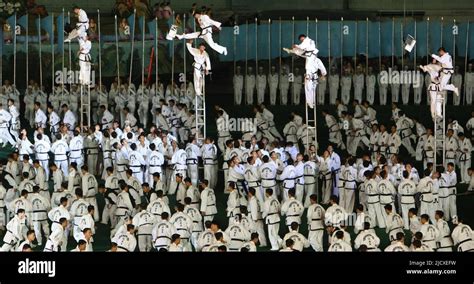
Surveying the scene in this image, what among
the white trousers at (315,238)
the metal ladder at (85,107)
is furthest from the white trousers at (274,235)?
the metal ladder at (85,107)

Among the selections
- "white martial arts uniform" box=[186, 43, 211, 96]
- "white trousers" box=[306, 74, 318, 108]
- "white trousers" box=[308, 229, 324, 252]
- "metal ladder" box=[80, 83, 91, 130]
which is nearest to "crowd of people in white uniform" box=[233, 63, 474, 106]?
"metal ladder" box=[80, 83, 91, 130]

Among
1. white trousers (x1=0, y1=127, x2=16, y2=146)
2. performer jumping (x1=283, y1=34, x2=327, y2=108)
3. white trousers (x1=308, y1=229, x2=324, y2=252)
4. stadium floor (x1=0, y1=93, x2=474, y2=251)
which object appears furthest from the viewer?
white trousers (x1=0, y1=127, x2=16, y2=146)

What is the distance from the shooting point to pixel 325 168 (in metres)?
37.1

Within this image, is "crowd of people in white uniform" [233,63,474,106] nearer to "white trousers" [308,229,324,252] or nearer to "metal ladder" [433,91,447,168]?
"metal ladder" [433,91,447,168]

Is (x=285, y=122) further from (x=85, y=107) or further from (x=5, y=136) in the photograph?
(x=5, y=136)

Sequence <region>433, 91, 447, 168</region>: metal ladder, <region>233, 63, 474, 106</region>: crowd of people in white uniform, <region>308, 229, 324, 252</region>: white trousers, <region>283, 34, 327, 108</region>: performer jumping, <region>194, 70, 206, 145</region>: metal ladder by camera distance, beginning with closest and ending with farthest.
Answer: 1. <region>308, 229, 324, 252</region>: white trousers
2. <region>283, 34, 327, 108</region>: performer jumping
3. <region>433, 91, 447, 168</region>: metal ladder
4. <region>194, 70, 206, 145</region>: metal ladder
5. <region>233, 63, 474, 106</region>: crowd of people in white uniform

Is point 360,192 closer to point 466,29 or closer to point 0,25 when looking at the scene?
point 466,29

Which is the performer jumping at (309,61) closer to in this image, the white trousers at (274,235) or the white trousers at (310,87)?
the white trousers at (310,87)

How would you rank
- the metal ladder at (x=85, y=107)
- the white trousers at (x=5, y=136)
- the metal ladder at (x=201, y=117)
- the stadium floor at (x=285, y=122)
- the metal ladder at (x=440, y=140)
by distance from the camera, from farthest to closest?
the white trousers at (x=5, y=136), the metal ladder at (x=85, y=107), the metal ladder at (x=201, y=117), the metal ladder at (x=440, y=140), the stadium floor at (x=285, y=122)

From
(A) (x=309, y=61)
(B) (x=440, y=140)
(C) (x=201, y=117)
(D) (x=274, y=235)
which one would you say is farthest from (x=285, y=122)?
(D) (x=274, y=235)

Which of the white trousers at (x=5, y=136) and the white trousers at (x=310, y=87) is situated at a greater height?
the white trousers at (x=310, y=87)

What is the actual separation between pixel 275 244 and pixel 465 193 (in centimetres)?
568
